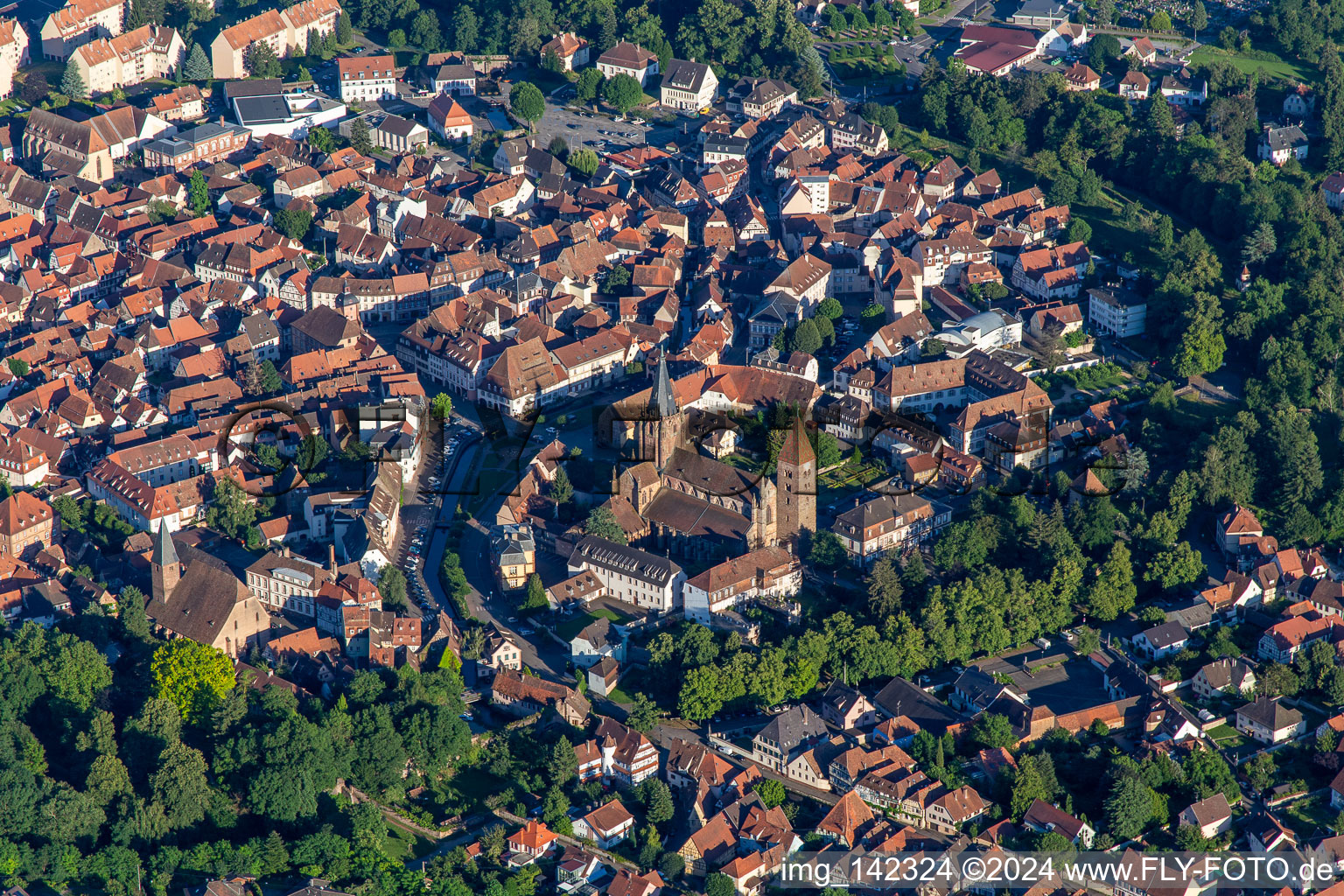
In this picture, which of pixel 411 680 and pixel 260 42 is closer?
pixel 411 680

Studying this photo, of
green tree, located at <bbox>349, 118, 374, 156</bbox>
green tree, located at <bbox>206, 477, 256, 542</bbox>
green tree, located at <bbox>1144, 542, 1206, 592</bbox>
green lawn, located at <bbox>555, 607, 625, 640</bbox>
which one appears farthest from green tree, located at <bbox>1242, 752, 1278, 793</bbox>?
green tree, located at <bbox>349, 118, 374, 156</bbox>

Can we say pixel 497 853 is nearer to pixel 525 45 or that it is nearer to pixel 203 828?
pixel 203 828

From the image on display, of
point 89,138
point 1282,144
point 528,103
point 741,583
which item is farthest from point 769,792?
point 89,138

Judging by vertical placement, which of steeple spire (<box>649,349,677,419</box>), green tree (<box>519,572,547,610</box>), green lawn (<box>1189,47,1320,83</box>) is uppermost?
steeple spire (<box>649,349,677,419</box>)

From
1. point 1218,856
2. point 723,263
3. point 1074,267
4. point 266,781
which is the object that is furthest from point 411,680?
point 1074,267

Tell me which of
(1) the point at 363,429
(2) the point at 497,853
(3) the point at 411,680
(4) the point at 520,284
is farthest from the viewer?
(4) the point at 520,284

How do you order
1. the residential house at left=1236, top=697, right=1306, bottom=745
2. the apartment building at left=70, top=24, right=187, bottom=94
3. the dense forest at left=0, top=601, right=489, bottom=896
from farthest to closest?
the apartment building at left=70, top=24, right=187, bottom=94
the residential house at left=1236, top=697, right=1306, bottom=745
the dense forest at left=0, top=601, right=489, bottom=896

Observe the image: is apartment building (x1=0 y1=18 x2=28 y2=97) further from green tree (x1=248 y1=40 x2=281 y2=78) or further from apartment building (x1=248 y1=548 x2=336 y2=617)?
apartment building (x1=248 y1=548 x2=336 y2=617)

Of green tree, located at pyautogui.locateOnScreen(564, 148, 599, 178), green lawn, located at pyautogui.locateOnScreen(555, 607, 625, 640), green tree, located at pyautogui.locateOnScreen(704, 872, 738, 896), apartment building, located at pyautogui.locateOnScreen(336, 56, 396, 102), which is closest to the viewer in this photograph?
green tree, located at pyautogui.locateOnScreen(704, 872, 738, 896)
